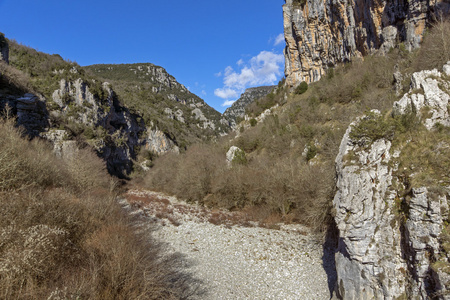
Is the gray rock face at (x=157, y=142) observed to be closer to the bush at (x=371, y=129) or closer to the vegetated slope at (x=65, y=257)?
the vegetated slope at (x=65, y=257)

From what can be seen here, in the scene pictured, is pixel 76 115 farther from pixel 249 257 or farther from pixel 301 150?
pixel 249 257

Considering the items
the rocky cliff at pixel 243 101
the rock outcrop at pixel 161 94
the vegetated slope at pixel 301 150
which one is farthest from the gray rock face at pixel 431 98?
the rocky cliff at pixel 243 101

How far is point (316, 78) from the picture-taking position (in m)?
38.0

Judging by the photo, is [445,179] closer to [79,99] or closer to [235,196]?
[235,196]

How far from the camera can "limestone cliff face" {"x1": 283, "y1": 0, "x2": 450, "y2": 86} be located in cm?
2105

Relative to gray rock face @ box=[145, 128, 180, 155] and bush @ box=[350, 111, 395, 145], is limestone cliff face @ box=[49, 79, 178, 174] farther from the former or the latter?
bush @ box=[350, 111, 395, 145]

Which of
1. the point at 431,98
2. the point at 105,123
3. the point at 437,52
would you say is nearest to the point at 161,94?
the point at 105,123

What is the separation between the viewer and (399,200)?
5.25 meters

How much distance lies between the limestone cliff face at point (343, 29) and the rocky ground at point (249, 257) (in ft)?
75.9

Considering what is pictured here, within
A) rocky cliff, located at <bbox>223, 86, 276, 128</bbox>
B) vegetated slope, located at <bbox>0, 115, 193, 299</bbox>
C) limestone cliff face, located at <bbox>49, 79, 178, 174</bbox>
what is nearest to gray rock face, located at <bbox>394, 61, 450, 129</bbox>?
vegetated slope, located at <bbox>0, 115, 193, 299</bbox>

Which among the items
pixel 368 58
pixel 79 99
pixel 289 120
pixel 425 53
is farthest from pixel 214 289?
pixel 79 99

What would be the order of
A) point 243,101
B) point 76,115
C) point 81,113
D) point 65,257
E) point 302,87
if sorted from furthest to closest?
1. point 243,101
2. point 81,113
3. point 76,115
4. point 302,87
5. point 65,257

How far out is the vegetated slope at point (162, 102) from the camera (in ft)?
232

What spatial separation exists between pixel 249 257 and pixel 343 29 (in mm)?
34301
